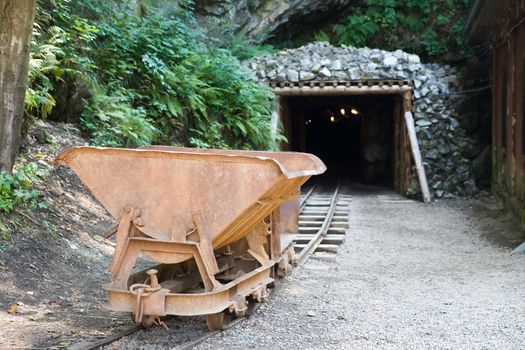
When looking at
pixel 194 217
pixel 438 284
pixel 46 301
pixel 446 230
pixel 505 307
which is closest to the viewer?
pixel 194 217

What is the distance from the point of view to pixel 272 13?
21.2m

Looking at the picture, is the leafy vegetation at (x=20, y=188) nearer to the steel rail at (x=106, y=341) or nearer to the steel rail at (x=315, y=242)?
the steel rail at (x=106, y=341)

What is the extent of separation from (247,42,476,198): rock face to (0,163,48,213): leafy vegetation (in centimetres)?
981

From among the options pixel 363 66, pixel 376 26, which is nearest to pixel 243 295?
pixel 363 66

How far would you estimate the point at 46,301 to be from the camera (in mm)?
5516

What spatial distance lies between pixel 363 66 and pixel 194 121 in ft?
20.5

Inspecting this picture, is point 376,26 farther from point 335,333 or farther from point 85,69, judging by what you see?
point 335,333

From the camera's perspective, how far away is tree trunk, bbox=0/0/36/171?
6.36 meters

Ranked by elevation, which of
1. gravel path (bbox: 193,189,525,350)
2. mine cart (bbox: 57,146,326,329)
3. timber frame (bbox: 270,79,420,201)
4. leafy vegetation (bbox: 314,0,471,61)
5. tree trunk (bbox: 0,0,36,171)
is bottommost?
gravel path (bbox: 193,189,525,350)

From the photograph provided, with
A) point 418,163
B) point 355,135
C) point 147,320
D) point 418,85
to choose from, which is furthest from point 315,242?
point 355,135

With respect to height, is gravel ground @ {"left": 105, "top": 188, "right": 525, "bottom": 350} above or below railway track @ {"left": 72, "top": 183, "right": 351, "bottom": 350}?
below

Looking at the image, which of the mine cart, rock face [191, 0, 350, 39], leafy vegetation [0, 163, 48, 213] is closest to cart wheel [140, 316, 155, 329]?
the mine cart

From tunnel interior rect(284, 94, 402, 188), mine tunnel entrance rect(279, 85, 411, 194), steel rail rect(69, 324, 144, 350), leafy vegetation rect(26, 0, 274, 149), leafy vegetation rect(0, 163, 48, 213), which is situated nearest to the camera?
steel rail rect(69, 324, 144, 350)

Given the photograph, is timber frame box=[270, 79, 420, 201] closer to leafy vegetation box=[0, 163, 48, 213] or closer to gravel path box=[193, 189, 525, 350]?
gravel path box=[193, 189, 525, 350]
